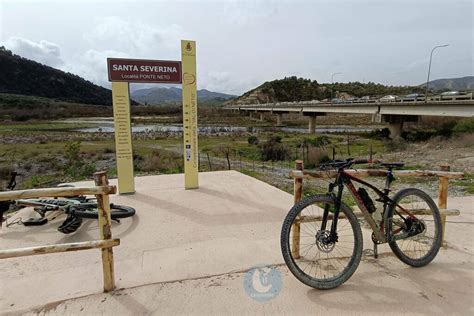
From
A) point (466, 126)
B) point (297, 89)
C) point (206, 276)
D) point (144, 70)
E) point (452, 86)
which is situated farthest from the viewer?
point (297, 89)

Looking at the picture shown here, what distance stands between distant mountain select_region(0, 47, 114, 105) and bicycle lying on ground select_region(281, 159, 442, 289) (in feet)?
429

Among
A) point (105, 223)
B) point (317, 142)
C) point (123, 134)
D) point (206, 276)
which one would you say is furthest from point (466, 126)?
point (105, 223)

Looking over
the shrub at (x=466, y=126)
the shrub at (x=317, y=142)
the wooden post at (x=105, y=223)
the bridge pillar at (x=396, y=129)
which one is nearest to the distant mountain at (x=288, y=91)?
the bridge pillar at (x=396, y=129)

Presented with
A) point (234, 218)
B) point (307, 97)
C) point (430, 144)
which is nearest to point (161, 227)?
point (234, 218)

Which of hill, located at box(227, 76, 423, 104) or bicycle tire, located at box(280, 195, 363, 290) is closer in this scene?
bicycle tire, located at box(280, 195, 363, 290)

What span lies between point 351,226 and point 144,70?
5.31m

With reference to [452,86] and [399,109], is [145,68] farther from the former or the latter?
[452,86]

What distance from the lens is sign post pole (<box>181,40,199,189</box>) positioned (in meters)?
6.48

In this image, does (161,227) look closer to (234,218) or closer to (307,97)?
(234,218)

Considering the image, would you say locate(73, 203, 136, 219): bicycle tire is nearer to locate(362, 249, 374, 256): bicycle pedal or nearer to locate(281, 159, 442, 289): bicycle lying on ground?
locate(281, 159, 442, 289): bicycle lying on ground

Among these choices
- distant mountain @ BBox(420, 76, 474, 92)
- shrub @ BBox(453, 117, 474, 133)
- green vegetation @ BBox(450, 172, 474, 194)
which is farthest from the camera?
distant mountain @ BBox(420, 76, 474, 92)

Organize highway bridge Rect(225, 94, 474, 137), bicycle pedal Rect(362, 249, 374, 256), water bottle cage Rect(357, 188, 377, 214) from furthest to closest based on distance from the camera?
highway bridge Rect(225, 94, 474, 137) → bicycle pedal Rect(362, 249, 374, 256) → water bottle cage Rect(357, 188, 377, 214)

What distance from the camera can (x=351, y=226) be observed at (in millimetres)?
2912

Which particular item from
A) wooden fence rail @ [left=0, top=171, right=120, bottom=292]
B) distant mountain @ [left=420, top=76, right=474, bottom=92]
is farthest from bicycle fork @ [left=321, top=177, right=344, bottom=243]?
distant mountain @ [left=420, top=76, right=474, bottom=92]
